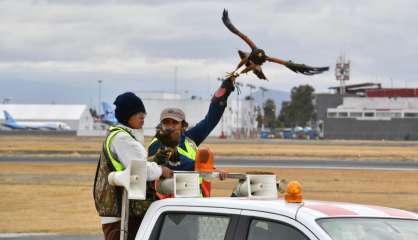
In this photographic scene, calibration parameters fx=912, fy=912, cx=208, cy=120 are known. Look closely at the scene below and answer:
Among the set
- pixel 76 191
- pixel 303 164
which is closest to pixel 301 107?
pixel 303 164

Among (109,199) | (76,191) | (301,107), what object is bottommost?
(76,191)

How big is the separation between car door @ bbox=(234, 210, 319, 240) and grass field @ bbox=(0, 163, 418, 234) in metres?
10.8

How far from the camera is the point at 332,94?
148m

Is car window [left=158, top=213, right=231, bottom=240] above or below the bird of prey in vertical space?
below

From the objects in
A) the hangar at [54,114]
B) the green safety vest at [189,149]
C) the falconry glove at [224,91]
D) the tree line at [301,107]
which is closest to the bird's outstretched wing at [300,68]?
the falconry glove at [224,91]

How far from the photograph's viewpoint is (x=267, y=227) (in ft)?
15.7

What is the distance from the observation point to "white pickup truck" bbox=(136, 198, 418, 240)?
15.0ft

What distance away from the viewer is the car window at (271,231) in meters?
4.58

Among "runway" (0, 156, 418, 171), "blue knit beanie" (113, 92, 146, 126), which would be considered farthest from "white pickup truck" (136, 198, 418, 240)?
"runway" (0, 156, 418, 171)

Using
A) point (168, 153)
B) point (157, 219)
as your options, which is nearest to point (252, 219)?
point (157, 219)

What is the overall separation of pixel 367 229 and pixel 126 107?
6.67ft

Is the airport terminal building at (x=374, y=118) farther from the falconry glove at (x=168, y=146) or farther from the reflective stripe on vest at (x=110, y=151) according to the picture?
the reflective stripe on vest at (x=110, y=151)

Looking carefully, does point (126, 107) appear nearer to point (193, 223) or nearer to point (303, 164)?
point (193, 223)

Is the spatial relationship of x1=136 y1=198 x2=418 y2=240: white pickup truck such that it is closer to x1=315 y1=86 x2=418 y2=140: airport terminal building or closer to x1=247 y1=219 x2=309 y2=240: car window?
x1=247 y1=219 x2=309 y2=240: car window
